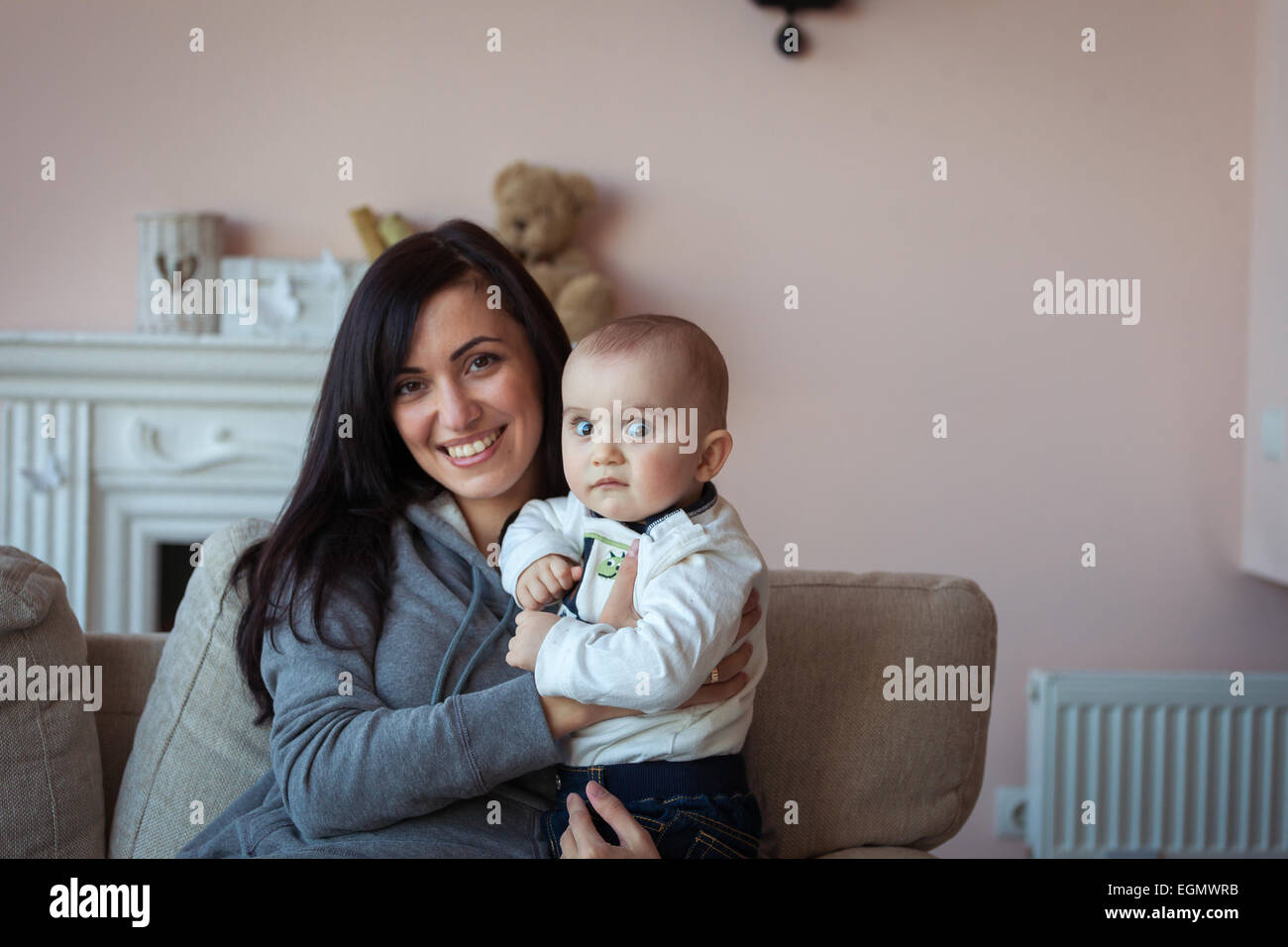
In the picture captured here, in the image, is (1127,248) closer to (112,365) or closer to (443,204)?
(443,204)

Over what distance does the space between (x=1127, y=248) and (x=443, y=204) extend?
1670 mm

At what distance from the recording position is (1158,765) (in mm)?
2656

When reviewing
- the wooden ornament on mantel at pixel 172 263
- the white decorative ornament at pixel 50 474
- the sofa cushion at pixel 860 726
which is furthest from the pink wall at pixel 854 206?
the sofa cushion at pixel 860 726

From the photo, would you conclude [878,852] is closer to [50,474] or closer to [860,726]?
[860,726]

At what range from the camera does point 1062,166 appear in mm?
2844

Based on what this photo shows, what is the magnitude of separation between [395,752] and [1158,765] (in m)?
2.10

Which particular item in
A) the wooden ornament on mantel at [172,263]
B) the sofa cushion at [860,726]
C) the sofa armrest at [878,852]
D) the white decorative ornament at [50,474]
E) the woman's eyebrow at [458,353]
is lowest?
the sofa armrest at [878,852]

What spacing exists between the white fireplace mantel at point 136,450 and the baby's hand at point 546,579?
5.38 feet

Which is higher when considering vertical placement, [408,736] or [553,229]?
[553,229]

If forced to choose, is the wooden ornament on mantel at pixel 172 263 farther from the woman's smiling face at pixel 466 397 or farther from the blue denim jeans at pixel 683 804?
the blue denim jeans at pixel 683 804

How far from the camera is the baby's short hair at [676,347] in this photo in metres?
1.17

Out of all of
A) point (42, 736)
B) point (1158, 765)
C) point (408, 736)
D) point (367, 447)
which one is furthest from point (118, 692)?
point (1158, 765)
